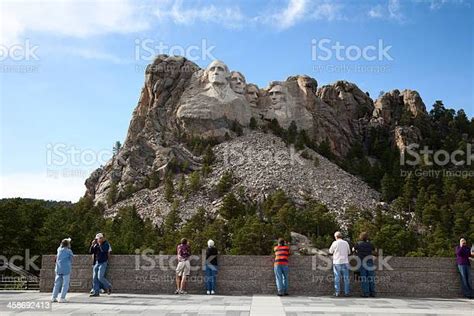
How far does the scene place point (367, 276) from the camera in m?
16.3

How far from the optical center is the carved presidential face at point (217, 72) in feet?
387

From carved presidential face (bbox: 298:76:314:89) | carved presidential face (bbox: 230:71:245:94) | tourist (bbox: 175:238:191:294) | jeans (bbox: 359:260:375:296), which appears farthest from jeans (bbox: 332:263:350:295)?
carved presidential face (bbox: 298:76:314:89)

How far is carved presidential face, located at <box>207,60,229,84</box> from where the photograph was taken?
11781 centimetres

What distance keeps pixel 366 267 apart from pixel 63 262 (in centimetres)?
913

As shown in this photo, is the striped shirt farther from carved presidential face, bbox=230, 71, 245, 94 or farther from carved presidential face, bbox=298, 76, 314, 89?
carved presidential face, bbox=298, 76, 314, 89

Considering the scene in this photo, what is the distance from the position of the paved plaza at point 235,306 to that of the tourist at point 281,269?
21.5 inches

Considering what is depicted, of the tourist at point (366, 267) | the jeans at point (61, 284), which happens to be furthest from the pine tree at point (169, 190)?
the jeans at point (61, 284)

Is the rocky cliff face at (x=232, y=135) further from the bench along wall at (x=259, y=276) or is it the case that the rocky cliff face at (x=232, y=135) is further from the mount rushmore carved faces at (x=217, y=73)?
the bench along wall at (x=259, y=276)

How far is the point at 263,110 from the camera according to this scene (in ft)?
416

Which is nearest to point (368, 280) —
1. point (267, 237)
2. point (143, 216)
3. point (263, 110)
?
point (267, 237)

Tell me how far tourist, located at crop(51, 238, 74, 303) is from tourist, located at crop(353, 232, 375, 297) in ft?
28.8

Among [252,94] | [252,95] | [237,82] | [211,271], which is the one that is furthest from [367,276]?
[252,94]

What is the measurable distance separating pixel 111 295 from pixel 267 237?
191 feet

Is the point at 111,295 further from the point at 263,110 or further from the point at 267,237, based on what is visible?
the point at 263,110
